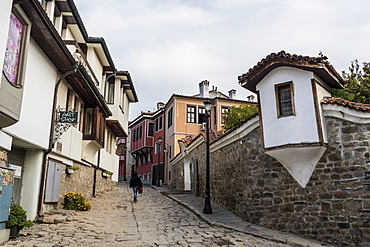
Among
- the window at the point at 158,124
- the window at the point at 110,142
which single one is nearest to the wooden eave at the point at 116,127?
the window at the point at 110,142

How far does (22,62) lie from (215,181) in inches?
342

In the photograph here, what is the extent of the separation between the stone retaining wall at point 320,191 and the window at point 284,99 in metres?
1.03

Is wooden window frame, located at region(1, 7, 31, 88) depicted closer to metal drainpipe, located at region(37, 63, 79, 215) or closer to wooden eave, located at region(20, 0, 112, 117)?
wooden eave, located at region(20, 0, 112, 117)

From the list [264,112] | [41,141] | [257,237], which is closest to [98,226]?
[41,141]

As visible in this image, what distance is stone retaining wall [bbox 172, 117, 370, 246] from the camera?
7254mm

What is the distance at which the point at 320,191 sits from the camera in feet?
25.8

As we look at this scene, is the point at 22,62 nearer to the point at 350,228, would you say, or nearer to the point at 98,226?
the point at 98,226

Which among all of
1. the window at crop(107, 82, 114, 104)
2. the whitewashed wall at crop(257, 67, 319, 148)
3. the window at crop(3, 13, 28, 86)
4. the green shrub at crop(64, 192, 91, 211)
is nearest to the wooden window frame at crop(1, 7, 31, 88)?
the window at crop(3, 13, 28, 86)

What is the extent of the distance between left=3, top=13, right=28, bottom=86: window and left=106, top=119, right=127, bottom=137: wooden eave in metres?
9.96

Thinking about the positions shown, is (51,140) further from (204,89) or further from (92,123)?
(204,89)

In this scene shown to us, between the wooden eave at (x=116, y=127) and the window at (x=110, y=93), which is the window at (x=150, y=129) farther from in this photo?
the window at (x=110, y=93)

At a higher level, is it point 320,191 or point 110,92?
point 110,92

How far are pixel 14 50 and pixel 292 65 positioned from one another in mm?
6618

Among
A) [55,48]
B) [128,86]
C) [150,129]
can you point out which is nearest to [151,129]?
[150,129]
